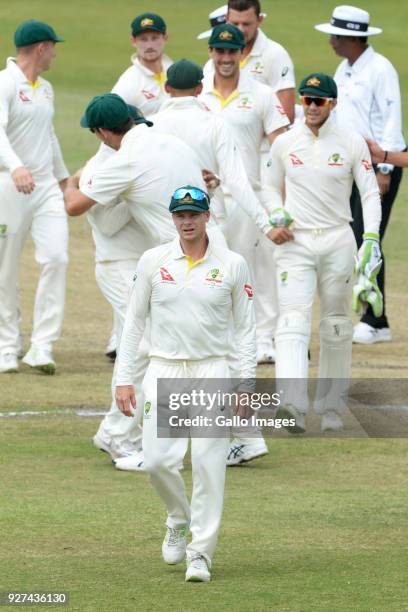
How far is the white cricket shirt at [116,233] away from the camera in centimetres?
974

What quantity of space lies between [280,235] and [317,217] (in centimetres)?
32

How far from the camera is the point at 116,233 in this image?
32.3 feet

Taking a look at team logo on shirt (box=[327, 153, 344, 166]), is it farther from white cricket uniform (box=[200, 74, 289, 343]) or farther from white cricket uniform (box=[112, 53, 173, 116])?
white cricket uniform (box=[112, 53, 173, 116])

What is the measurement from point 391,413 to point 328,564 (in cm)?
376

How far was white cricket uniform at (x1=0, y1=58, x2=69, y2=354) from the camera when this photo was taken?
1241cm

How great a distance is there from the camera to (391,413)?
36.7 ft

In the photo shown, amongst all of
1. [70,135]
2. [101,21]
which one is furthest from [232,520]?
[101,21]

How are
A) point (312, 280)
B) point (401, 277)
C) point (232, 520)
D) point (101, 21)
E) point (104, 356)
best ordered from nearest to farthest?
point (232, 520), point (312, 280), point (104, 356), point (401, 277), point (101, 21)

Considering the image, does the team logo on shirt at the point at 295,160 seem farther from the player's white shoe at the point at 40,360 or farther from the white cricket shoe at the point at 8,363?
A: the white cricket shoe at the point at 8,363

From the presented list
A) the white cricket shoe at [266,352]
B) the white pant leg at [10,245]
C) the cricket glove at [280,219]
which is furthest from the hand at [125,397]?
the white cricket shoe at [266,352]

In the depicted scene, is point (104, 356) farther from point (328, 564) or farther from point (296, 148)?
point (328, 564)

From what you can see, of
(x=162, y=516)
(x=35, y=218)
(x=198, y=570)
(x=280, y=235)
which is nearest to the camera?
(x=198, y=570)

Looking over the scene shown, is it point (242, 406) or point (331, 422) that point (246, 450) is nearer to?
point (331, 422)

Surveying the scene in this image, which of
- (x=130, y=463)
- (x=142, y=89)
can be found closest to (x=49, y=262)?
(x=142, y=89)
